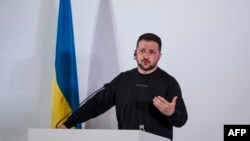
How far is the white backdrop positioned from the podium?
3.83 feet

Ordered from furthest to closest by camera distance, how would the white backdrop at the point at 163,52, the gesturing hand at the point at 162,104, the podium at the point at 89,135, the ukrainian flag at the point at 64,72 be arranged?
1. the ukrainian flag at the point at 64,72
2. the white backdrop at the point at 163,52
3. the gesturing hand at the point at 162,104
4. the podium at the point at 89,135

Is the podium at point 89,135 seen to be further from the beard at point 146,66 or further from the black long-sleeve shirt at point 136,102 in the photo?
the beard at point 146,66

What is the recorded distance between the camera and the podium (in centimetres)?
172

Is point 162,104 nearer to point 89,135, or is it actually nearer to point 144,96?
point 89,135

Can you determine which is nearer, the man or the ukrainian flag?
the man

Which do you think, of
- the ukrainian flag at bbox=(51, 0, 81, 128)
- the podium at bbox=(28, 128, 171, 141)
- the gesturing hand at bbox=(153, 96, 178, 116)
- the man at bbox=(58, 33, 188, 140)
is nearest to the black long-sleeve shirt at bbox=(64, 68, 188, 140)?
the man at bbox=(58, 33, 188, 140)

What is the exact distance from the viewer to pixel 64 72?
3.13 metres

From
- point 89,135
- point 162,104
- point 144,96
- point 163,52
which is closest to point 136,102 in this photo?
point 144,96

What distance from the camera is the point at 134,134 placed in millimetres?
1704

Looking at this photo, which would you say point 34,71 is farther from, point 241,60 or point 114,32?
point 241,60

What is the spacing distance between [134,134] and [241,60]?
151cm

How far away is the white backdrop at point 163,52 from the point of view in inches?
115

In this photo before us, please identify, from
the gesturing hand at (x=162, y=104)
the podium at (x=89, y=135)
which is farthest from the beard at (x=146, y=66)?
the podium at (x=89, y=135)

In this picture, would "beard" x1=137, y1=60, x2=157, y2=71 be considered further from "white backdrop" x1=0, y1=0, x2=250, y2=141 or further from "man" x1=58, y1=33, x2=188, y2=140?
"white backdrop" x1=0, y1=0, x2=250, y2=141
